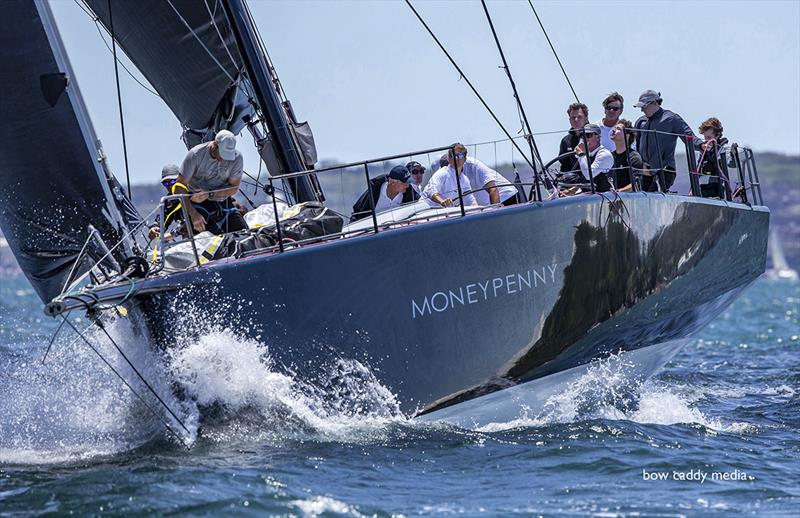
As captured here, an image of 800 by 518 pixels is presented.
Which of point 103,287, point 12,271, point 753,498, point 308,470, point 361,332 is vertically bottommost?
point 753,498

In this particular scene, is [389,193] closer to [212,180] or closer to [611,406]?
[212,180]

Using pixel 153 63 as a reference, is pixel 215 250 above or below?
below

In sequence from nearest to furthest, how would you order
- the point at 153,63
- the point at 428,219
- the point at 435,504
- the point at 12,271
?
the point at 435,504, the point at 428,219, the point at 153,63, the point at 12,271

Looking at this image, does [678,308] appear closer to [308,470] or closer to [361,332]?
[361,332]

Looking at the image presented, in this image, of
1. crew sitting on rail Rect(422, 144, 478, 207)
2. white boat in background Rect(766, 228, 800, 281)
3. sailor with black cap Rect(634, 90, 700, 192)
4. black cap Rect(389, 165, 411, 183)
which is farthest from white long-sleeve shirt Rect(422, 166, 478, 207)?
white boat in background Rect(766, 228, 800, 281)

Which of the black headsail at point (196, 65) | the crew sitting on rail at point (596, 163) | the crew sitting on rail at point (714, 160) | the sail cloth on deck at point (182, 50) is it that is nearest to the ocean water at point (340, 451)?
the crew sitting on rail at point (596, 163)

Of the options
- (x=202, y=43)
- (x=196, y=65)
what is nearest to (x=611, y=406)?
(x=202, y=43)

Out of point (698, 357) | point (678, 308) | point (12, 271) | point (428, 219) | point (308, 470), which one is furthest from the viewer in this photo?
point (12, 271)

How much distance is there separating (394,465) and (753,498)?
1.87m

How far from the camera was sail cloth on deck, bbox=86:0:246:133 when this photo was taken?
1030cm

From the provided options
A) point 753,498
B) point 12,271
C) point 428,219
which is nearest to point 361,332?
point 428,219

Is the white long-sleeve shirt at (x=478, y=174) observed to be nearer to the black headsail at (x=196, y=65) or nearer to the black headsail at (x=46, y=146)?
the black headsail at (x=196, y=65)

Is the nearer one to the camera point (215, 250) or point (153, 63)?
point (215, 250)

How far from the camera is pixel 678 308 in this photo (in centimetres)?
966
